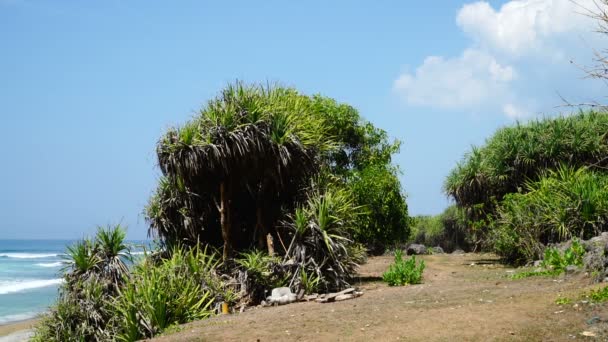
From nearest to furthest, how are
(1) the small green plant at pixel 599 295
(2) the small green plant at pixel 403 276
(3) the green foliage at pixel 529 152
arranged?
(1) the small green plant at pixel 599 295
(2) the small green plant at pixel 403 276
(3) the green foliage at pixel 529 152

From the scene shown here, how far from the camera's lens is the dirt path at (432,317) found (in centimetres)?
909

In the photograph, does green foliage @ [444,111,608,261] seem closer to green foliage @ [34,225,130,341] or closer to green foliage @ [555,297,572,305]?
green foliage @ [555,297,572,305]

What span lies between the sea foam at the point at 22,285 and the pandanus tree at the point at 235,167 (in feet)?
83.6

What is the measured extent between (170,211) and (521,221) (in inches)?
373

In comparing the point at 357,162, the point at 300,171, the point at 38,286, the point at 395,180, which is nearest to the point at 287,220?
the point at 300,171

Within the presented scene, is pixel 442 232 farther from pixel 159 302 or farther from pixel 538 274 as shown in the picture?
pixel 159 302

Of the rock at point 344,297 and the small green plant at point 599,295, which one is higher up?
the rock at point 344,297

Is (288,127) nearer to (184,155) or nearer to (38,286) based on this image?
(184,155)

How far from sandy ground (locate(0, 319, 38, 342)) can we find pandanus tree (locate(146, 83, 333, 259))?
24.5 ft

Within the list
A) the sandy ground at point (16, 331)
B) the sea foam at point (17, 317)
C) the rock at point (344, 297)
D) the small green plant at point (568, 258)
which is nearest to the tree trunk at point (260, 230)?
the rock at point (344, 297)

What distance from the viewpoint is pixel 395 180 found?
81.6 ft

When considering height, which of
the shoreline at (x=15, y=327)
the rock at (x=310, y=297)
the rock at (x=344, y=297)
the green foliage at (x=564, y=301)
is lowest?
the green foliage at (x=564, y=301)

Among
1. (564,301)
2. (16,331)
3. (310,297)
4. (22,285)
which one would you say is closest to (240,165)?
(310,297)

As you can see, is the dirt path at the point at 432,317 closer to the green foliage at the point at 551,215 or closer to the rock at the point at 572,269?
the rock at the point at 572,269
